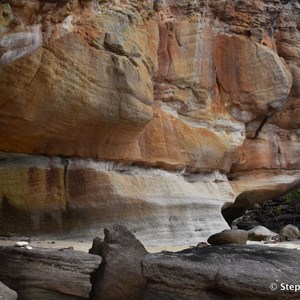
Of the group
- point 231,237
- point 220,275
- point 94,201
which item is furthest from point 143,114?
point 220,275

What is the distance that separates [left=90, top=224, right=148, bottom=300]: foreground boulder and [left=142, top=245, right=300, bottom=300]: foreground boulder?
0.35 m

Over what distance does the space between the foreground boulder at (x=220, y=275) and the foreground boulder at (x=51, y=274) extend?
66cm

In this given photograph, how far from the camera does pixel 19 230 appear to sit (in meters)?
9.27

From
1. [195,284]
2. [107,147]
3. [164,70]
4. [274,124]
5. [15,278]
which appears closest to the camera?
[195,284]

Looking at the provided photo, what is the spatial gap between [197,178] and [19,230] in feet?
17.9

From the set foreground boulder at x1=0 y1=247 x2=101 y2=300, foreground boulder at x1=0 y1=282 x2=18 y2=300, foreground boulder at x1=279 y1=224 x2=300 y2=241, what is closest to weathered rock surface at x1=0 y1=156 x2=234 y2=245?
foreground boulder at x1=279 y1=224 x2=300 y2=241

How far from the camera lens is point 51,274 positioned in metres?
5.16

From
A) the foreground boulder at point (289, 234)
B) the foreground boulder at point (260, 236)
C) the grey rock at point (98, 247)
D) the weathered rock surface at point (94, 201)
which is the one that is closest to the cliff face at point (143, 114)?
the weathered rock surface at point (94, 201)

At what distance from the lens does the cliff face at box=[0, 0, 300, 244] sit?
8648 millimetres

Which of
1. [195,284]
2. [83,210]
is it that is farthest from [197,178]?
[195,284]

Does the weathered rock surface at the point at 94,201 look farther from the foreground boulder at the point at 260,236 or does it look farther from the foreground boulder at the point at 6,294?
the foreground boulder at the point at 6,294

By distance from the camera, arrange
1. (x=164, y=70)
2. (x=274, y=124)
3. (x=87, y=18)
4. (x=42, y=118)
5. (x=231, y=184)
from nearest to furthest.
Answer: (x=42, y=118) → (x=87, y=18) → (x=164, y=70) → (x=231, y=184) → (x=274, y=124)

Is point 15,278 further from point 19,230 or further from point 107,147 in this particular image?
point 107,147

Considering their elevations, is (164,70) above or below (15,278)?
above
